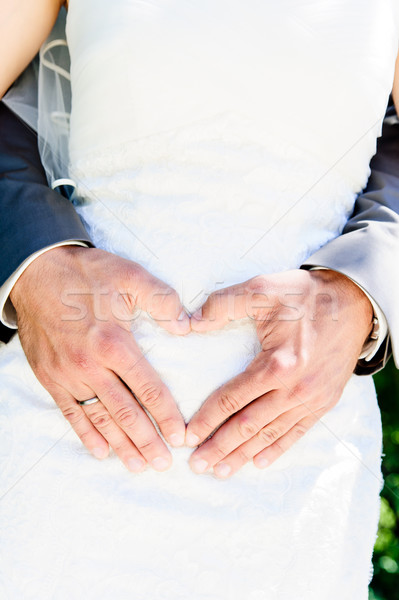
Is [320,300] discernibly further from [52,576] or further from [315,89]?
[52,576]

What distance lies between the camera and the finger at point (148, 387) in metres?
0.96

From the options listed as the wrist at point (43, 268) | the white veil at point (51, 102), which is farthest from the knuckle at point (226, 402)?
the white veil at point (51, 102)

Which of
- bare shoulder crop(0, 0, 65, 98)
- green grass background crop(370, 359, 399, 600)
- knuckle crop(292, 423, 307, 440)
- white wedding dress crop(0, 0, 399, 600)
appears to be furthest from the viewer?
green grass background crop(370, 359, 399, 600)

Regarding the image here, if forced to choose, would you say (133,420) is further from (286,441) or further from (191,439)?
(286,441)

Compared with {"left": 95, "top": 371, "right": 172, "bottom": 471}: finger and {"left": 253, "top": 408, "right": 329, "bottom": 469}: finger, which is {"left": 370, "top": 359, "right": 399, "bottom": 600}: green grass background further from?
{"left": 95, "top": 371, "right": 172, "bottom": 471}: finger

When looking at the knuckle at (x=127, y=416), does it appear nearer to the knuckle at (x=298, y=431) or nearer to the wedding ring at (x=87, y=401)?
the wedding ring at (x=87, y=401)

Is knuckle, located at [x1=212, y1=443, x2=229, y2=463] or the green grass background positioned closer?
knuckle, located at [x1=212, y1=443, x2=229, y2=463]

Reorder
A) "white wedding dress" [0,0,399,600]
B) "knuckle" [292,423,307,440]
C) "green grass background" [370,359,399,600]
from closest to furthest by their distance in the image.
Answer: "white wedding dress" [0,0,399,600]
"knuckle" [292,423,307,440]
"green grass background" [370,359,399,600]

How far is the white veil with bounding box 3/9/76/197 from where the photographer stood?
122cm

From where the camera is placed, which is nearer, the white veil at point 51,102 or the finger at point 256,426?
the finger at point 256,426

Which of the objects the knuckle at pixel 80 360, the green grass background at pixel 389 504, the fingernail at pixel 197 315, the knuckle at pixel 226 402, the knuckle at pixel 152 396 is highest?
the fingernail at pixel 197 315

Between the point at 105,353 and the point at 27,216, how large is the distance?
32 cm

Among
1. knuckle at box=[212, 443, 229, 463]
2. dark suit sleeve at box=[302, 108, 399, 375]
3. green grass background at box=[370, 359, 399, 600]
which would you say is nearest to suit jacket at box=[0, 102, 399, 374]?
dark suit sleeve at box=[302, 108, 399, 375]

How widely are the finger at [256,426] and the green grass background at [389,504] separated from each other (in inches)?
40.1
